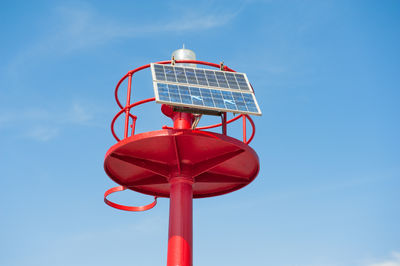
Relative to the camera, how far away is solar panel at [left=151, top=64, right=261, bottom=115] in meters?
16.2

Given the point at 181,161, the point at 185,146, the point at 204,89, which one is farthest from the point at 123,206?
the point at 204,89

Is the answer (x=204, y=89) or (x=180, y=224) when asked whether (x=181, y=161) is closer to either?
(x=180, y=224)

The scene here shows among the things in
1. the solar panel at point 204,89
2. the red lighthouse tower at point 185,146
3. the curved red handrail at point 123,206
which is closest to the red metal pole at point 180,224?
the red lighthouse tower at point 185,146

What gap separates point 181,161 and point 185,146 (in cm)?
109

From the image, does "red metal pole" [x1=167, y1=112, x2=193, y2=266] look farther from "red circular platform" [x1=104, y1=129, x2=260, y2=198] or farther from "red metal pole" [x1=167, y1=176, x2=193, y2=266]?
"red circular platform" [x1=104, y1=129, x2=260, y2=198]

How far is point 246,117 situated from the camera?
62.4 ft

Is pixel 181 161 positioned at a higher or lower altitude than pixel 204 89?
lower

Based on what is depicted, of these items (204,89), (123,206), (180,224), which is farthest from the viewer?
(123,206)

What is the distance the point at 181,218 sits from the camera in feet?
58.5

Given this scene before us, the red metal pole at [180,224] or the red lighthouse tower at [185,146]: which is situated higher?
the red lighthouse tower at [185,146]

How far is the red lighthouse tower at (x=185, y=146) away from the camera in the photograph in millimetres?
16625

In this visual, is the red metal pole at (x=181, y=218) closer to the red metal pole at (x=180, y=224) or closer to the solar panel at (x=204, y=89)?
the red metal pole at (x=180, y=224)

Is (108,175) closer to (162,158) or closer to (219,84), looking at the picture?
(162,158)
